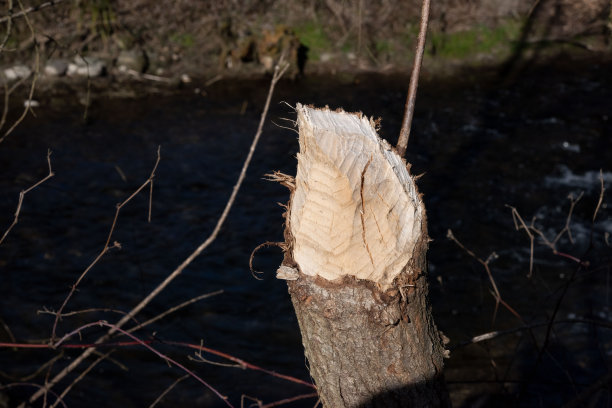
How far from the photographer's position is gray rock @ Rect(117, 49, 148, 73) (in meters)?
8.30

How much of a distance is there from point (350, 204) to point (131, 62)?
751 centimetres

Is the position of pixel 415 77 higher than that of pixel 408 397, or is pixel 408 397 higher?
pixel 415 77

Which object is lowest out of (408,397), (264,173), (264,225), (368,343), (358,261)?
(264,225)

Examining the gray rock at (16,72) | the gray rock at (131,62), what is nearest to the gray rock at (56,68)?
the gray rock at (16,72)

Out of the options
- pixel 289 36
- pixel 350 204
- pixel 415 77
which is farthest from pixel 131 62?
pixel 350 204

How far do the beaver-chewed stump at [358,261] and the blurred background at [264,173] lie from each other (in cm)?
21

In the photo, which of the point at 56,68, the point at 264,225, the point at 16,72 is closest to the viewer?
the point at 264,225

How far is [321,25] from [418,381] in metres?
8.12

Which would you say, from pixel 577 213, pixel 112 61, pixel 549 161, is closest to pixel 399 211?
pixel 577 213

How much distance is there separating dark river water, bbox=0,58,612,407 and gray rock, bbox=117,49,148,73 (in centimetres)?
67

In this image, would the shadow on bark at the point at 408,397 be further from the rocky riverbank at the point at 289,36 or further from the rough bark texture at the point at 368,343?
the rocky riverbank at the point at 289,36

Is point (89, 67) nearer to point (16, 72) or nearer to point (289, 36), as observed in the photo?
point (16, 72)

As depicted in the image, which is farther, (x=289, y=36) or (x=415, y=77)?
(x=289, y=36)

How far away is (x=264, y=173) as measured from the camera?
562 centimetres
